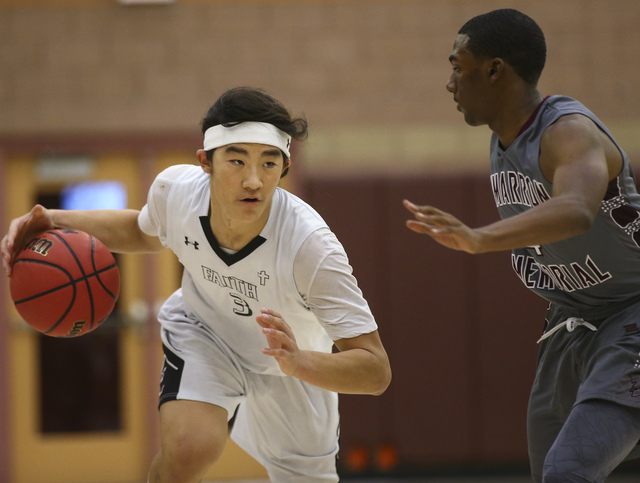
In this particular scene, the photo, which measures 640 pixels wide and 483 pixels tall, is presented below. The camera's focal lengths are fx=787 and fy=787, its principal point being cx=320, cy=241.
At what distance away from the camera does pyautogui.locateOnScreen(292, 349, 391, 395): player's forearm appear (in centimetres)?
270

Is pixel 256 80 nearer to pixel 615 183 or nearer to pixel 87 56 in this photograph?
pixel 87 56

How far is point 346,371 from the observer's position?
279 cm

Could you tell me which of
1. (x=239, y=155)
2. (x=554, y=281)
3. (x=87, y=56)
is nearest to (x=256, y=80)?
(x=87, y=56)

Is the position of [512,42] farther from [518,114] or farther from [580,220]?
[580,220]

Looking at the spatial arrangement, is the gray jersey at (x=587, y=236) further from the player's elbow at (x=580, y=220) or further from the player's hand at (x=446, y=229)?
the player's hand at (x=446, y=229)

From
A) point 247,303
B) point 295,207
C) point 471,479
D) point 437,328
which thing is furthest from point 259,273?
point 471,479

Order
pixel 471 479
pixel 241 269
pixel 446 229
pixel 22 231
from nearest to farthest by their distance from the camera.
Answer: pixel 446 229, pixel 241 269, pixel 22 231, pixel 471 479

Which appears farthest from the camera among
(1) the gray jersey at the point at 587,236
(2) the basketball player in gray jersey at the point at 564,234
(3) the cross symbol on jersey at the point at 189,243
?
(3) the cross symbol on jersey at the point at 189,243

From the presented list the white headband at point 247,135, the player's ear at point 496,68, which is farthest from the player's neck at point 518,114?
the white headband at point 247,135

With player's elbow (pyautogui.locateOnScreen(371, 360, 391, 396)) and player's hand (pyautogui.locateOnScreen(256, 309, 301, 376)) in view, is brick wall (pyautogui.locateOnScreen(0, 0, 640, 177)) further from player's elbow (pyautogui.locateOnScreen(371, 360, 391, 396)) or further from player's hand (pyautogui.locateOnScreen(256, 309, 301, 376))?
player's hand (pyautogui.locateOnScreen(256, 309, 301, 376))

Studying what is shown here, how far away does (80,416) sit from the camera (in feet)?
21.9

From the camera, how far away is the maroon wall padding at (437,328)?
657 centimetres

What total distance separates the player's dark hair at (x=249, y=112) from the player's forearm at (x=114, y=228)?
68 cm

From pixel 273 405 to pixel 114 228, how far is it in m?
1.10
